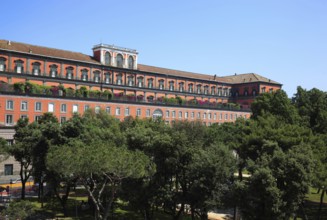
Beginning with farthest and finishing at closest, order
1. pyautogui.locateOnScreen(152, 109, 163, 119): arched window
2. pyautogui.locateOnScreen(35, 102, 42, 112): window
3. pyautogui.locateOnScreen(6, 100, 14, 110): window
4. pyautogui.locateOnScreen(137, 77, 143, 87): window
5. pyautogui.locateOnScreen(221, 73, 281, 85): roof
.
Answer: pyautogui.locateOnScreen(221, 73, 281, 85): roof, pyautogui.locateOnScreen(137, 77, 143, 87): window, pyautogui.locateOnScreen(152, 109, 163, 119): arched window, pyautogui.locateOnScreen(35, 102, 42, 112): window, pyautogui.locateOnScreen(6, 100, 14, 110): window

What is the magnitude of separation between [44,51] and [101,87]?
1331 centimetres

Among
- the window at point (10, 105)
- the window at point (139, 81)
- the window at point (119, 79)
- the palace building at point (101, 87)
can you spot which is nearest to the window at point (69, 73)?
the palace building at point (101, 87)

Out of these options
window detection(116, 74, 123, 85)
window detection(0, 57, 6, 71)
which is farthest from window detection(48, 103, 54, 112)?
window detection(116, 74, 123, 85)

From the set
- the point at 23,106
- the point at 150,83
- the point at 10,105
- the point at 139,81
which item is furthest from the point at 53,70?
the point at 150,83

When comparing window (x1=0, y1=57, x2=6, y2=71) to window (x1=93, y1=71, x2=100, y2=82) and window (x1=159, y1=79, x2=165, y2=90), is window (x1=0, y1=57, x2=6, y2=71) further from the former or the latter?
window (x1=159, y1=79, x2=165, y2=90)

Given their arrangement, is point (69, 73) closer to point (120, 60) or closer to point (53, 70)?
point (53, 70)

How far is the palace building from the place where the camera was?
59281 mm

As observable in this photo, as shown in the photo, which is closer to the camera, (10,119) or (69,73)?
(10,119)

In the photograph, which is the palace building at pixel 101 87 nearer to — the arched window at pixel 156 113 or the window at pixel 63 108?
the arched window at pixel 156 113

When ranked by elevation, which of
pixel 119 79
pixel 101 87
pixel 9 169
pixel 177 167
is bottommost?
pixel 9 169

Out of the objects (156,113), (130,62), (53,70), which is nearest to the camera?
(53,70)

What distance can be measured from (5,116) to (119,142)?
31602 millimetres

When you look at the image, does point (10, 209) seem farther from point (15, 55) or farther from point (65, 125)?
point (15, 55)

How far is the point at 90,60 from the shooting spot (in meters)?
76.1
